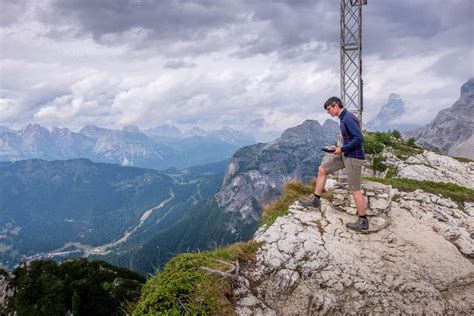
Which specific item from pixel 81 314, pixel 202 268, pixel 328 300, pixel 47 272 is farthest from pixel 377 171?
pixel 47 272

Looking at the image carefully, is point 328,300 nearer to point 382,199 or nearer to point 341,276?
point 341,276

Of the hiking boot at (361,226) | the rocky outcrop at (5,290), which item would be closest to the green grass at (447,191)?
the hiking boot at (361,226)

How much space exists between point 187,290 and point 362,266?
17.3 ft

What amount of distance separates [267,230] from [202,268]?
357 centimetres

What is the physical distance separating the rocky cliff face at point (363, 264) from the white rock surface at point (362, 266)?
0.03m

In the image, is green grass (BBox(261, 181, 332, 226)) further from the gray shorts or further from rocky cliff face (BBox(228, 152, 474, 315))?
the gray shorts

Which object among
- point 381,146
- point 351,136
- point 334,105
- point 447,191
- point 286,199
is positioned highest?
point 334,105

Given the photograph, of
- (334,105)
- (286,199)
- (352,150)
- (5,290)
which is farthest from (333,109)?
(5,290)

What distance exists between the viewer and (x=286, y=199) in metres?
13.8

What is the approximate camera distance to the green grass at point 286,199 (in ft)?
42.0

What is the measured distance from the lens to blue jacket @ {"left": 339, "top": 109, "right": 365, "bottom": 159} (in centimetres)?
1087

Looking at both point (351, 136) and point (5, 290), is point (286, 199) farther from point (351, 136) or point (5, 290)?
point (5, 290)

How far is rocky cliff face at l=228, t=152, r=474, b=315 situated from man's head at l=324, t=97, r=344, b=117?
3654 millimetres

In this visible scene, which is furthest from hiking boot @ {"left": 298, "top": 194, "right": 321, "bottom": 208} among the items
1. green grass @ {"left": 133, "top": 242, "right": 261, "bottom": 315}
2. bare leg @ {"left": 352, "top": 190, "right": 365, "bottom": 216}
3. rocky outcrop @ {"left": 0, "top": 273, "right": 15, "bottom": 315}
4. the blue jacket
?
rocky outcrop @ {"left": 0, "top": 273, "right": 15, "bottom": 315}
